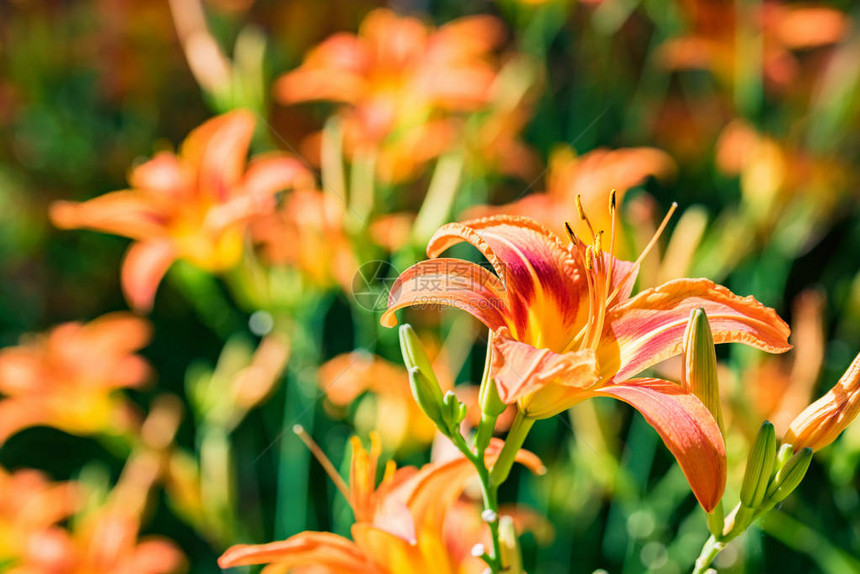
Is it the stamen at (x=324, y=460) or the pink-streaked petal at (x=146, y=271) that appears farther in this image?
the pink-streaked petal at (x=146, y=271)

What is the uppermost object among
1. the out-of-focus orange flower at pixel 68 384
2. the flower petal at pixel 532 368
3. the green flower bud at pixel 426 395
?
the flower petal at pixel 532 368

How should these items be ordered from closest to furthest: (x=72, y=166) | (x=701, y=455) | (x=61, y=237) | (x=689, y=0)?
(x=701, y=455) → (x=689, y=0) → (x=72, y=166) → (x=61, y=237)

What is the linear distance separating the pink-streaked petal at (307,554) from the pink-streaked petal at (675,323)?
216 millimetres

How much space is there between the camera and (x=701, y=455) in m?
0.42

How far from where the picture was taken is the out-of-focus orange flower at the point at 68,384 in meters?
1.04

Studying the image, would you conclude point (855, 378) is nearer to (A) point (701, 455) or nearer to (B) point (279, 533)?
(A) point (701, 455)

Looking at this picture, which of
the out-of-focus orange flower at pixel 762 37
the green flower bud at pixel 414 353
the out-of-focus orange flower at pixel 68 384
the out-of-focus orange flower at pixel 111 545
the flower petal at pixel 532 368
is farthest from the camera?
the out-of-focus orange flower at pixel 762 37

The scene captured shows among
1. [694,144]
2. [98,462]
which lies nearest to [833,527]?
[694,144]

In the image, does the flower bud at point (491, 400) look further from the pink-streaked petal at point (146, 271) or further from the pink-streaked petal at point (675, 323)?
the pink-streaked petal at point (146, 271)

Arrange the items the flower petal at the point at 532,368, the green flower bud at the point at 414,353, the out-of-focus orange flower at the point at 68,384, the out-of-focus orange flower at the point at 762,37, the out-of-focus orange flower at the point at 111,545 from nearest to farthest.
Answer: the flower petal at the point at 532,368 < the green flower bud at the point at 414,353 < the out-of-focus orange flower at the point at 111,545 < the out-of-focus orange flower at the point at 68,384 < the out-of-focus orange flower at the point at 762,37

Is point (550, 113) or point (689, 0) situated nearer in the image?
point (689, 0)

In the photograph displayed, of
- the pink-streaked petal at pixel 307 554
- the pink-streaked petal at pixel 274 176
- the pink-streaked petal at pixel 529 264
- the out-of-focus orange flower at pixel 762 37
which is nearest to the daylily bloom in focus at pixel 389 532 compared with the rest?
the pink-streaked petal at pixel 307 554

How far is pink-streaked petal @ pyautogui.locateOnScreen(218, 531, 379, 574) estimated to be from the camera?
1.60 feet

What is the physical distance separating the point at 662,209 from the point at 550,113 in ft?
0.96
